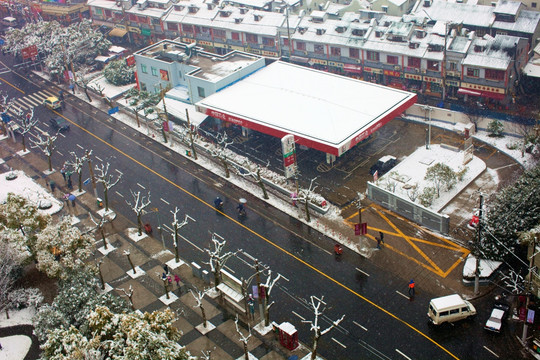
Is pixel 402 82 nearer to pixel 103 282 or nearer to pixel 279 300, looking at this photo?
pixel 279 300

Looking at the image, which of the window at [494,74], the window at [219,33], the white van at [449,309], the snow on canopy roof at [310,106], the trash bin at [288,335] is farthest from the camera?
the window at [219,33]

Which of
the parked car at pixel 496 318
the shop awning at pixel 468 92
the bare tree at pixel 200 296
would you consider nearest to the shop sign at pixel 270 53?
the shop awning at pixel 468 92

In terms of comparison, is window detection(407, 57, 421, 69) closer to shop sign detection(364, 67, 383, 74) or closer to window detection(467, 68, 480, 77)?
shop sign detection(364, 67, 383, 74)

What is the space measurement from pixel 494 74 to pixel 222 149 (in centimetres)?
4566

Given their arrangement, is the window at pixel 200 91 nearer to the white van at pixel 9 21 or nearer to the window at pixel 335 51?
the window at pixel 335 51

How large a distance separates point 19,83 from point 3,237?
69.7 metres

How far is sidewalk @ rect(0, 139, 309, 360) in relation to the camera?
63.6m

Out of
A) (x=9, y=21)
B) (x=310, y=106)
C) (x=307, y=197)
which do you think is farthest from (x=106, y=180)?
(x=9, y=21)

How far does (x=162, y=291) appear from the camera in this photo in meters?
72.0

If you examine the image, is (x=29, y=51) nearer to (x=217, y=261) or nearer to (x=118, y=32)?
(x=118, y=32)

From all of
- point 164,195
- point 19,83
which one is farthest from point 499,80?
point 19,83

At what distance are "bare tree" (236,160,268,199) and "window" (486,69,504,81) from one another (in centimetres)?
4180

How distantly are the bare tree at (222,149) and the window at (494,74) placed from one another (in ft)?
142

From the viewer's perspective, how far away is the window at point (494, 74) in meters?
102
